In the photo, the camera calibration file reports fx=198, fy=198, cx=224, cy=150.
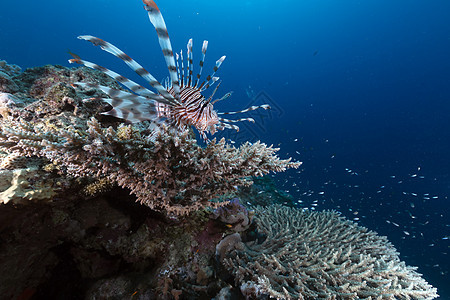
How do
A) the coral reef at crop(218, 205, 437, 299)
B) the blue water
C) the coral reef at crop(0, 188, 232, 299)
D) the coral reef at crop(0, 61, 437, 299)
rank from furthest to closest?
the blue water < the coral reef at crop(218, 205, 437, 299) < the coral reef at crop(0, 188, 232, 299) < the coral reef at crop(0, 61, 437, 299)

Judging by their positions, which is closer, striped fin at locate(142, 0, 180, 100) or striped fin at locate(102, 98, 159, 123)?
striped fin at locate(142, 0, 180, 100)

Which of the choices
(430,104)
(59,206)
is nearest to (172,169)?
(59,206)

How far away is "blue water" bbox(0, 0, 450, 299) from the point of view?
20625 mm

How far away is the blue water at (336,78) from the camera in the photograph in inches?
812

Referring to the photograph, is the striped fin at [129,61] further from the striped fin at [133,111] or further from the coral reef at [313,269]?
the coral reef at [313,269]

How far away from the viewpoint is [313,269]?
217 cm

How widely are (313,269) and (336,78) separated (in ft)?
171

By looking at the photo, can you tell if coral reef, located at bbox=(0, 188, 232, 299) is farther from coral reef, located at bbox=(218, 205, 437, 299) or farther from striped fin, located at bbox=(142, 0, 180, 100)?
striped fin, located at bbox=(142, 0, 180, 100)

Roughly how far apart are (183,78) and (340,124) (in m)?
40.4

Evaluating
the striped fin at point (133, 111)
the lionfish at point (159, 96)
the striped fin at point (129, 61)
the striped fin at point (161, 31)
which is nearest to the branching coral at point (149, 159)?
the striped fin at point (133, 111)

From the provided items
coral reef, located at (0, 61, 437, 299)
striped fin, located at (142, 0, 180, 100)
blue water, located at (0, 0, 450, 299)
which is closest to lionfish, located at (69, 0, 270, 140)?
striped fin, located at (142, 0, 180, 100)

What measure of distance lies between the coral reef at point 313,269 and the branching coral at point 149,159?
2.80ft

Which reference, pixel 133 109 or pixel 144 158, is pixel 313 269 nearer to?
pixel 144 158

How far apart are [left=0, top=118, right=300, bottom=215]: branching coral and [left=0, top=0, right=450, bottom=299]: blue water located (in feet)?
16.2
